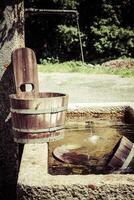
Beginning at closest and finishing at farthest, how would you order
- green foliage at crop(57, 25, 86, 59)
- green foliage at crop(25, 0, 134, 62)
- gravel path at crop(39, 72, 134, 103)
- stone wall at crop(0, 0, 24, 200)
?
stone wall at crop(0, 0, 24, 200) < gravel path at crop(39, 72, 134, 103) < green foliage at crop(25, 0, 134, 62) < green foliage at crop(57, 25, 86, 59)

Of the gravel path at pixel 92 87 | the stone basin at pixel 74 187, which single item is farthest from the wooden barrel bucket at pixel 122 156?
the gravel path at pixel 92 87

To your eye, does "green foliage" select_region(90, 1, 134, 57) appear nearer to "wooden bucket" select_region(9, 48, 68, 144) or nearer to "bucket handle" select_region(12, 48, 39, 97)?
"bucket handle" select_region(12, 48, 39, 97)

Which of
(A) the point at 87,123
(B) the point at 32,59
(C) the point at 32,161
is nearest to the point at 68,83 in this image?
(A) the point at 87,123

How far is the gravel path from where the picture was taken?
1008 centimetres

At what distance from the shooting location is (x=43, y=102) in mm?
3541

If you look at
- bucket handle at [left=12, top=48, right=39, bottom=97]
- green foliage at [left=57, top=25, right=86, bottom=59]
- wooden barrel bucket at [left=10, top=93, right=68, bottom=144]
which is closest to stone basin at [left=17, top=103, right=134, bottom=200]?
wooden barrel bucket at [left=10, top=93, right=68, bottom=144]

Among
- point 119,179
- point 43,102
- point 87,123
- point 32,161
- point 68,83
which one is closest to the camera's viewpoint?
point 119,179

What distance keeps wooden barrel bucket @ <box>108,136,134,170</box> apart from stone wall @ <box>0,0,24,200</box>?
103 cm

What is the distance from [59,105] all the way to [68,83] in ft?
32.4

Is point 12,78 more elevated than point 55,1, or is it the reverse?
point 55,1

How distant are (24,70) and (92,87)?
8524mm

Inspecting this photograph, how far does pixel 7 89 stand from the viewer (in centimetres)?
387

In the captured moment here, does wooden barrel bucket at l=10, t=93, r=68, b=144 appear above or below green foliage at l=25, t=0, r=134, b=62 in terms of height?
below

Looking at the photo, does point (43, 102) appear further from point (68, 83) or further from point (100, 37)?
point (100, 37)
